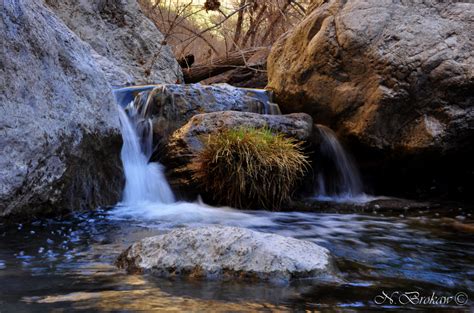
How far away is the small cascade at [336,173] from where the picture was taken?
7.79 meters

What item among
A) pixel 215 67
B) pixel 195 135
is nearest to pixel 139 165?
pixel 195 135

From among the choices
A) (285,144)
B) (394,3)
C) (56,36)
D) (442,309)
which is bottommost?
(442,309)

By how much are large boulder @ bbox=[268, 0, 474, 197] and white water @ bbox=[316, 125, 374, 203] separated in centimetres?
24

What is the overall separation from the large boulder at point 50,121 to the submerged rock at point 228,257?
6.76 feet

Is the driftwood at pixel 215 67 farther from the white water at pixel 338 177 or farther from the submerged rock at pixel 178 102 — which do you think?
the white water at pixel 338 177

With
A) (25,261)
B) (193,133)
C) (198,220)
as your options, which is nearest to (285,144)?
(193,133)

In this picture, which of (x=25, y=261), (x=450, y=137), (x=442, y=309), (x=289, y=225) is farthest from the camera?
(x=450, y=137)

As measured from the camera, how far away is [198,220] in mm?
5512

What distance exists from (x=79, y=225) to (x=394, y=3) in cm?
556

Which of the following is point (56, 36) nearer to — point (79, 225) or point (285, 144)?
point (79, 225)

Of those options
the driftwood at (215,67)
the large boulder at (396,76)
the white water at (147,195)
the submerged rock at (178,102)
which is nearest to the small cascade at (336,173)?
the large boulder at (396,76)

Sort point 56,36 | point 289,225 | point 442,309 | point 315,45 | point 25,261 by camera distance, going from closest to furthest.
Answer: point 442,309
point 25,261
point 289,225
point 56,36
point 315,45

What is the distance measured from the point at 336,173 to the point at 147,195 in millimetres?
2851

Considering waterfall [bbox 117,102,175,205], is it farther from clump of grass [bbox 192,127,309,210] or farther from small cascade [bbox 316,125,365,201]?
small cascade [bbox 316,125,365,201]
